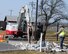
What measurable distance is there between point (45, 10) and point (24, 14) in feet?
121

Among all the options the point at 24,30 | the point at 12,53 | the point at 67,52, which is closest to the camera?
the point at 12,53

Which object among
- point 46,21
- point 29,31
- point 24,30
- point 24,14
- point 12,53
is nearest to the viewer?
point 12,53

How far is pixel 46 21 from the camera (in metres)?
72.6

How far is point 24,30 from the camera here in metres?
42.4

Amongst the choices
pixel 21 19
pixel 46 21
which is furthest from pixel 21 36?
pixel 46 21

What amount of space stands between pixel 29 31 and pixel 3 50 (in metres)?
13.0

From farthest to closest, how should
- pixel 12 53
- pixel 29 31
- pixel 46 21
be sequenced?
1. pixel 46 21
2. pixel 29 31
3. pixel 12 53

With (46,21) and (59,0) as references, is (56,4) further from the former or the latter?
(46,21)

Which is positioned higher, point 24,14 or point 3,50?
point 24,14

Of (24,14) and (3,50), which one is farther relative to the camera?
(24,14)

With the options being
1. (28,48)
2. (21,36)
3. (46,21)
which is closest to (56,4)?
(46,21)

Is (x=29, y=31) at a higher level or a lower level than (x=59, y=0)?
lower

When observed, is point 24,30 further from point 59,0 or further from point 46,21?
point 59,0

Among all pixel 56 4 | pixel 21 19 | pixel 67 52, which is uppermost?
pixel 56 4
